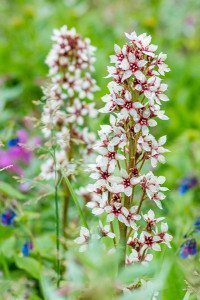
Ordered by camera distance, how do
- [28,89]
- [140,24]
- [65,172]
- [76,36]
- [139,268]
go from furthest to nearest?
[140,24] < [28,89] < [76,36] < [65,172] < [139,268]

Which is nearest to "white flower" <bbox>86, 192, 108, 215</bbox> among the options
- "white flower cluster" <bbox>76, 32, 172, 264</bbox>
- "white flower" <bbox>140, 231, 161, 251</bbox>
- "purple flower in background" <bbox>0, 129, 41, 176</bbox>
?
"white flower cluster" <bbox>76, 32, 172, 264</bbox>

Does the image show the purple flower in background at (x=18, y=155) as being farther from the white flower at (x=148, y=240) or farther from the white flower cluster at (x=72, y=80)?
the white flower at (x=148, y=240)

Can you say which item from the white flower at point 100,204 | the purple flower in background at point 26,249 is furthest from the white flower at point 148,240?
the purple flower in background at point 26,249

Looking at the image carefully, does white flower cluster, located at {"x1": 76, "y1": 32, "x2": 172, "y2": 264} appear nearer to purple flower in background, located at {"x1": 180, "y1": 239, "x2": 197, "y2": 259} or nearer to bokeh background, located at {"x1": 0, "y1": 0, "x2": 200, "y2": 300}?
purple flower in background, located at {"x1": 180, "y1": 239, "x2": 197, "y2": 259}

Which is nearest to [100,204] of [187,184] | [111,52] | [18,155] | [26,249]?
[26,249]

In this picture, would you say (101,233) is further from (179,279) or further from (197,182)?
(197,182)

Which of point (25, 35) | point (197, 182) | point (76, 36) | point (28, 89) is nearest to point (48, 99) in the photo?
point (76, 36)
